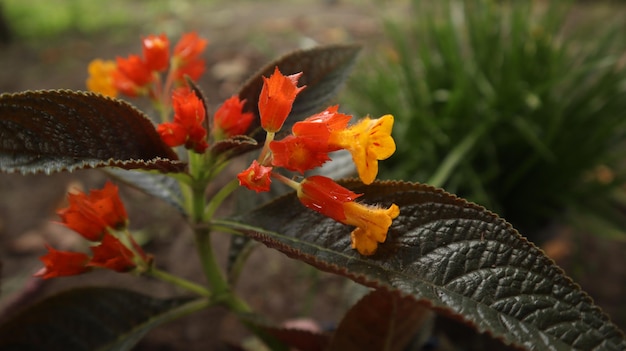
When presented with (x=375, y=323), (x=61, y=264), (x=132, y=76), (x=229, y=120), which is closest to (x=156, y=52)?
(x=132, y=76)

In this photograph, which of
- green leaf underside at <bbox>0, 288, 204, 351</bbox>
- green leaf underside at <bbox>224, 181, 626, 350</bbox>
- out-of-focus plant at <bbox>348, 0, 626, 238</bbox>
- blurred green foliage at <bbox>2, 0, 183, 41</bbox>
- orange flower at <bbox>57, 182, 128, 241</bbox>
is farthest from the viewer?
blurred green foliage at <bbox>2, 0, 183, 41</bbox>

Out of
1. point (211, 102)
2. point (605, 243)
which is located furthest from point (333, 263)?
point (211, 102)

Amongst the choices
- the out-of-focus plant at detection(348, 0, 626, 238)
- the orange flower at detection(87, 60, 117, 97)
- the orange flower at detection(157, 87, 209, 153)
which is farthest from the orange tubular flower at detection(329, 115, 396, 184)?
the out-of-focus plant at detection(348, 0, 626, 238)

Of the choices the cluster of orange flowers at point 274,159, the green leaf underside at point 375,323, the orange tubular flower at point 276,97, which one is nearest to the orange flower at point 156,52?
the cluster of orange flowers at point 274,159

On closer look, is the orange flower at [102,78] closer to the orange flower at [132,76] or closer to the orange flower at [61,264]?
the orange flower at [132,76]

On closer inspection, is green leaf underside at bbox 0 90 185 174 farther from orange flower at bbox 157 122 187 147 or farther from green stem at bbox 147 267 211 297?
green stem at bbox 147 267 211 297

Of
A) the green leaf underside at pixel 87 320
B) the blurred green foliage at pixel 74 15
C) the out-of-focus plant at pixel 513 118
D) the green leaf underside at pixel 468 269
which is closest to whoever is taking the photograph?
the green leaf underside at pixel 468 269

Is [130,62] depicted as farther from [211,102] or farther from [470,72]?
[211,102]
